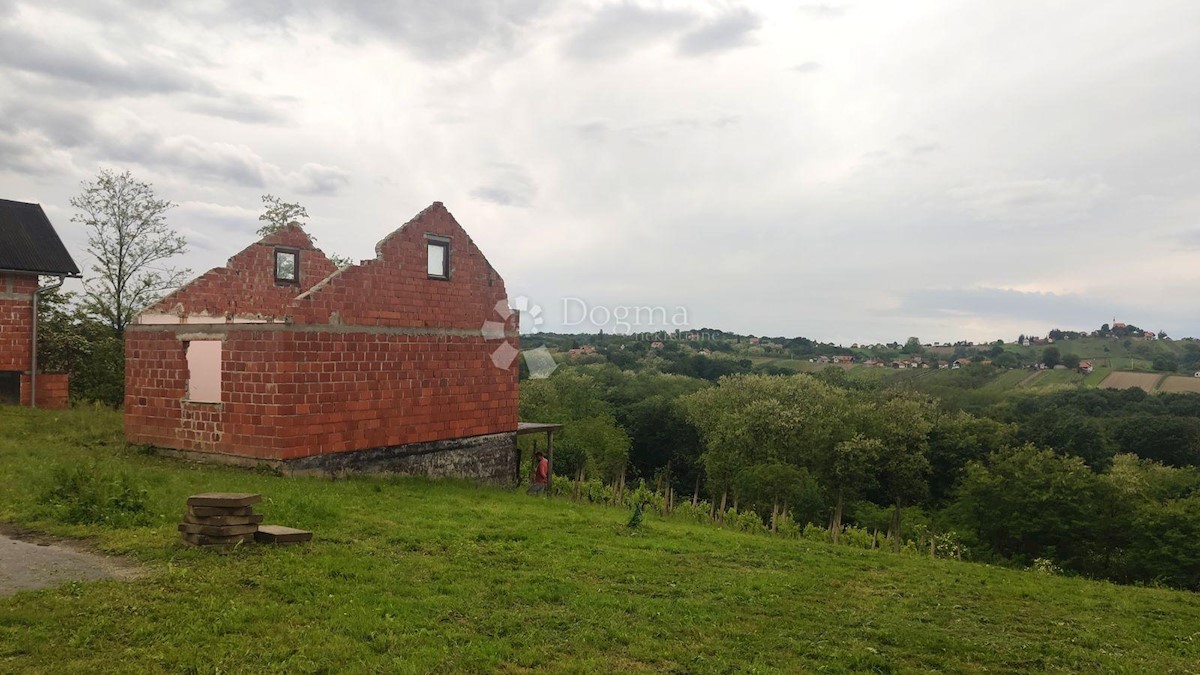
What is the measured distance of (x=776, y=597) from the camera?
9102 mm

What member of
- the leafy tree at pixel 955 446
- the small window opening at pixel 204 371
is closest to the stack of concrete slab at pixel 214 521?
the small window opening at pixel 204 371

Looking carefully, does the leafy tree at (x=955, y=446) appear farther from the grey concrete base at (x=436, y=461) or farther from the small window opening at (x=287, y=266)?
the small window opening at (x=287, y=266)

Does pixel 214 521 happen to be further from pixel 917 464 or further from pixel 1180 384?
pixel 1180 384

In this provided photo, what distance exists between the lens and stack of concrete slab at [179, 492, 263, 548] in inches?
346

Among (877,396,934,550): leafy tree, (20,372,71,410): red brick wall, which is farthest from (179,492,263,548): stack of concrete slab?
(877,396,934,550): leafy tree

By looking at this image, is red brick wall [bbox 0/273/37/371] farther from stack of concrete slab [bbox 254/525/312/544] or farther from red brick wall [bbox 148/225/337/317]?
stack of concrete slab [bbox 254/525/312/544]

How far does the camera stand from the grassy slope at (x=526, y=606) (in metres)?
6.27

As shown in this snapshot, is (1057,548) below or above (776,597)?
below

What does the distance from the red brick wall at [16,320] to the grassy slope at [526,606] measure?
1528cm

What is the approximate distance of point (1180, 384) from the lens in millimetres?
76938

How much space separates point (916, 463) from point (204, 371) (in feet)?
137

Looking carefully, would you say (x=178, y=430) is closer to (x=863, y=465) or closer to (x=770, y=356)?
(x=863, y=465)

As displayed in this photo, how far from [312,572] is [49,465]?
8688 mm

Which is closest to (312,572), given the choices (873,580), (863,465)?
(873,580)
